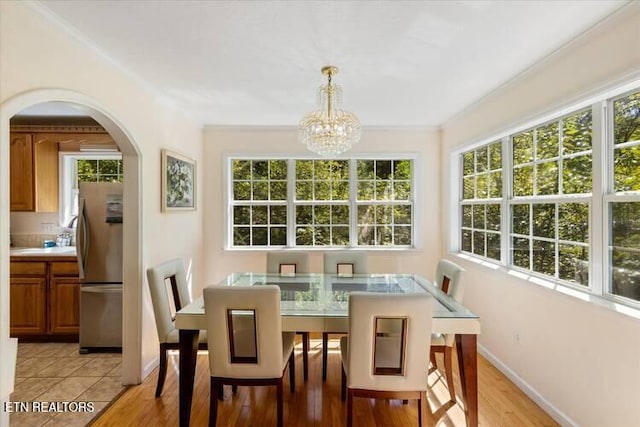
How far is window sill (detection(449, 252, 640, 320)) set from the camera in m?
1.88

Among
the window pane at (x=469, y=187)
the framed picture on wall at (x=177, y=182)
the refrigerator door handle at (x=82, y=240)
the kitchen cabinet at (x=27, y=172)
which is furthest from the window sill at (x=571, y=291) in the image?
the kitchen cabinet at (x=27, y=172)

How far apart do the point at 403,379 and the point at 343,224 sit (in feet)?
9.30

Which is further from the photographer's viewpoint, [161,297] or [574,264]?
[161,297]

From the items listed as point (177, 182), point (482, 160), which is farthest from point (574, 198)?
point (177, 182)

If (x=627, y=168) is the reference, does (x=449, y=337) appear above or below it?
below

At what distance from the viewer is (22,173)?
3.83 m

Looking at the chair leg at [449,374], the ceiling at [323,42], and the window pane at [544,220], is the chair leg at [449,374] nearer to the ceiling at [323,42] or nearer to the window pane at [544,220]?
the window pane at [544,220]

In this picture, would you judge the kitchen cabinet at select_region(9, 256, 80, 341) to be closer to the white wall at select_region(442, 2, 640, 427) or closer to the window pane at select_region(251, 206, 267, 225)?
the window pane at select_region(251, 206, 267, 225)

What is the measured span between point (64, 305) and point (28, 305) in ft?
1.19

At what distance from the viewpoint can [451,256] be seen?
4215 millimetres

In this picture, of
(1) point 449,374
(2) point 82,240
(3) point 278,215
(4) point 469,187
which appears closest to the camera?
(1) point 449,374

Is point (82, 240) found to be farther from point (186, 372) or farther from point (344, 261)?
point (344, 261)

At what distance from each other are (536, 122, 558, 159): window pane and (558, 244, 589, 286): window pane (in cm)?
72

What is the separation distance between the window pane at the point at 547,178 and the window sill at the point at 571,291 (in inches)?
27.4
